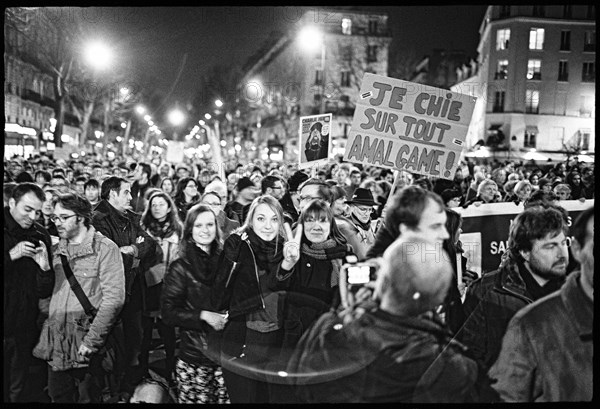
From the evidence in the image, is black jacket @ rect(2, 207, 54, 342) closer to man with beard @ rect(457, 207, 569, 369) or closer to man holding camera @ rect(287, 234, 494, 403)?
man holding camera @ rect(287, 234, 494, 403)

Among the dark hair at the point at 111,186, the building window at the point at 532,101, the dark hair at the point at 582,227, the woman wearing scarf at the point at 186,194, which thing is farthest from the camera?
the woman wearing scarf at the point at 186,194

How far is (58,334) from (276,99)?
108 inches

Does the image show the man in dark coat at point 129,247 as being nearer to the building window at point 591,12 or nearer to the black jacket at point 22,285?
the black jacket at point 22,285

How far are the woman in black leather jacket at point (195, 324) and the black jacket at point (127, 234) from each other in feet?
2.58

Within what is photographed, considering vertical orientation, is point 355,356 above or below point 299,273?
below

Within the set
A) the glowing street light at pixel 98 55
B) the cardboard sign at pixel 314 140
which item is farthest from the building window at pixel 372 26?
the glowing street light at pixel 98 55

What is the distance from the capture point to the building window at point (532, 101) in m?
6.45

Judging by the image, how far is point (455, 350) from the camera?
5254 millimetres

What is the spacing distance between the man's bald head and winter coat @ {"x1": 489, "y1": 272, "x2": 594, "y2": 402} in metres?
0.59

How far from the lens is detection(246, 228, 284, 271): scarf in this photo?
579 centimetres

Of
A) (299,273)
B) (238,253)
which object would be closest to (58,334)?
(238,253)

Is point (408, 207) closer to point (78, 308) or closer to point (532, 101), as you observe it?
point (532, 101)

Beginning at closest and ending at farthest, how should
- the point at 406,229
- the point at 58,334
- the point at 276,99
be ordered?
the point at 406,229 → the point at 58,334 → the point at 276,99

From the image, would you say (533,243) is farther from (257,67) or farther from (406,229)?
(257,67)
